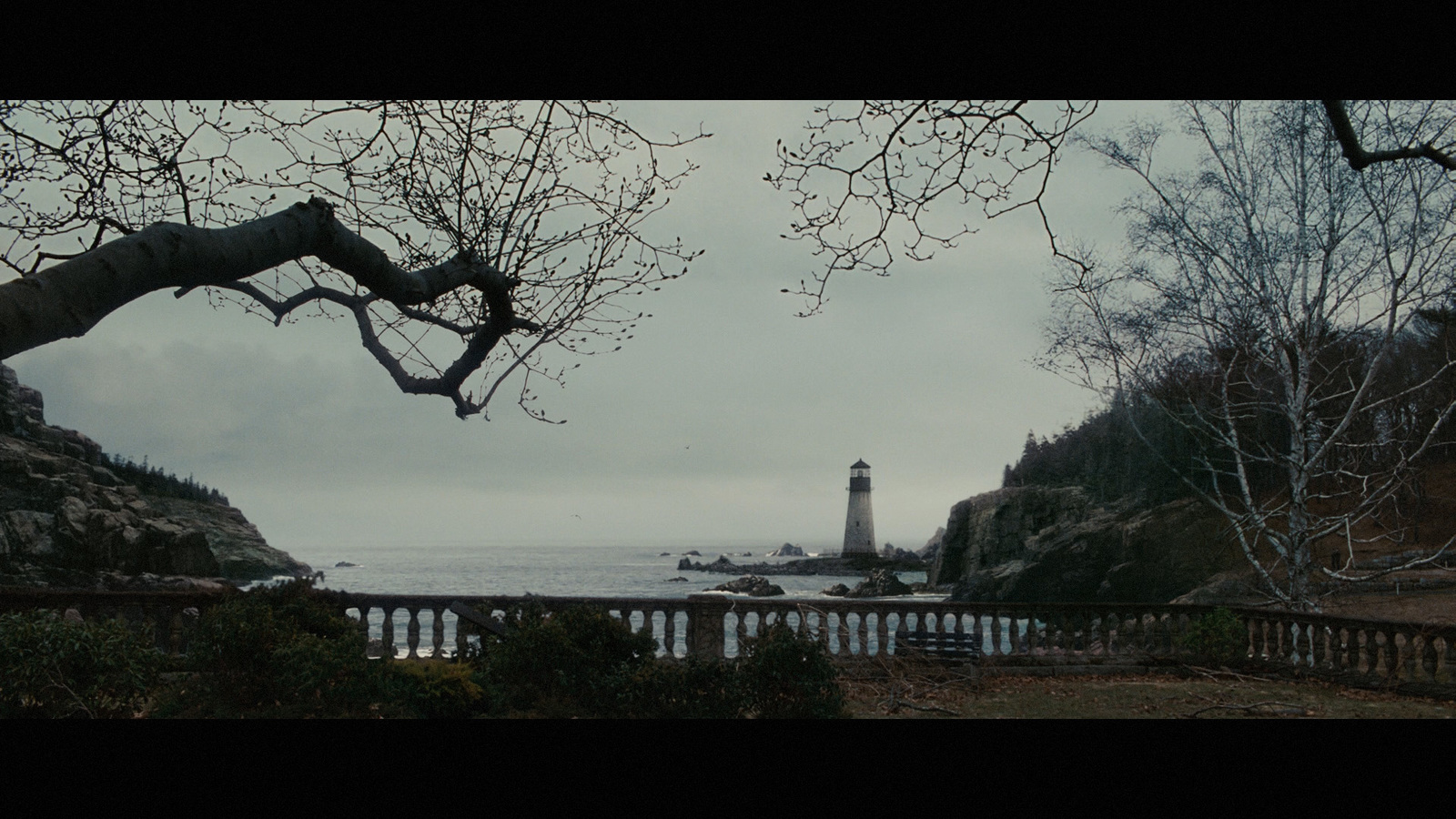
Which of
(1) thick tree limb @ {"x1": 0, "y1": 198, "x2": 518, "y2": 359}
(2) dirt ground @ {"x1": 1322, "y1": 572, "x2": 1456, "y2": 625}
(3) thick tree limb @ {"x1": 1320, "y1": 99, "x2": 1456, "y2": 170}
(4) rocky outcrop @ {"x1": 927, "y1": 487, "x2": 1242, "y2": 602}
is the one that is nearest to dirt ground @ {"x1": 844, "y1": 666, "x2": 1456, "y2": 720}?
(3) thick tree limb @ {"x1": 1320, "y1": 99, "x2": 1456, "y2": 170}

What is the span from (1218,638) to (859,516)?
15823 millimetres

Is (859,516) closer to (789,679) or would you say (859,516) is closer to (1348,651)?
(1348,651)

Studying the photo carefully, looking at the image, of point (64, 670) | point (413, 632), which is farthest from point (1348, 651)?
point (64, 670)

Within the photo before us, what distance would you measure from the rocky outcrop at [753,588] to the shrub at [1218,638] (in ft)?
48.2

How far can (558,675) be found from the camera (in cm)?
604

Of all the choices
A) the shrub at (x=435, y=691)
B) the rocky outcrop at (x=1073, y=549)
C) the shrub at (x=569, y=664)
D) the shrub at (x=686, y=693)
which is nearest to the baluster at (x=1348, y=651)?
the shrub at (x=686, y=693)

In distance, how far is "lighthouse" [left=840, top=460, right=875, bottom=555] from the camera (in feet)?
75.7

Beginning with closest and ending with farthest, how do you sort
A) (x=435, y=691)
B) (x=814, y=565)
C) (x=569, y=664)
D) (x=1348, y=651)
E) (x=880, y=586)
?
(x=435, y=691), (x=569, y=664), (x=1348, y=651), (x=880, y=586), (x=814, y=565)

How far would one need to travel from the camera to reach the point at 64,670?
523 centimetres

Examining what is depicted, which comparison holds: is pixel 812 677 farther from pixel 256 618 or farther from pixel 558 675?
pixel 256 618

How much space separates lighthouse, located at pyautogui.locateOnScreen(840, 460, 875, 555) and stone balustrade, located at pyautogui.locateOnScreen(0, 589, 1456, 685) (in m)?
12.8

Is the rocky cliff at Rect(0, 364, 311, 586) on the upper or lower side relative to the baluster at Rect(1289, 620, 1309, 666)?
upper

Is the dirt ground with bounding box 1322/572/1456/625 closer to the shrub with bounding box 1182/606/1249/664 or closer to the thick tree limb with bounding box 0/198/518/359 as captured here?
the shrub with bounding box 1182/606/1249/664

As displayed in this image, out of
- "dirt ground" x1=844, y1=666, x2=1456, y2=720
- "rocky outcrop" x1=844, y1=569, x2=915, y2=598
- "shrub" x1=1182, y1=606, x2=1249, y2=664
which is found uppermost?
"shrub" x1=1182, y1=606, x2=1249, y2=664
